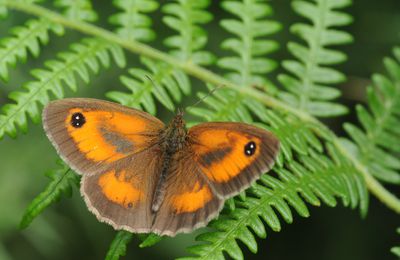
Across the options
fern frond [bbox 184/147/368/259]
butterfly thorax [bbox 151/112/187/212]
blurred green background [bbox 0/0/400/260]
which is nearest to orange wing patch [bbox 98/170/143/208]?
butterfly thorax [bbox 151/112/187/212]

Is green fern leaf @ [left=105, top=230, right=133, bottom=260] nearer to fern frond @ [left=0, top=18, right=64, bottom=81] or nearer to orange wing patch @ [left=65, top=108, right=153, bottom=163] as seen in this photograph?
orange wing patch @ [left=65, top=108, right=153, bottom=163]

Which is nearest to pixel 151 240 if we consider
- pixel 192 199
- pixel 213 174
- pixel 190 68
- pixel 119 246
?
pixel 119 246

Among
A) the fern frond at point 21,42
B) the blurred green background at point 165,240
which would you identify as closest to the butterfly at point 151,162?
the fern frond at point 21,42

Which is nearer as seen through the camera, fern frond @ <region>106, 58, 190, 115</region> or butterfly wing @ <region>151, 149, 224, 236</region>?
butterfly wing @ <region>151, 149, 224, 236</region>

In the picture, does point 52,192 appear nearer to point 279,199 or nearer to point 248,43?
point 279,199

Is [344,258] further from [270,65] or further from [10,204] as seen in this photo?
[10,204]

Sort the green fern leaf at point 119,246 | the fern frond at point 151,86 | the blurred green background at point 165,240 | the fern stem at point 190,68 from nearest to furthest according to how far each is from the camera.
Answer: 1. the green fern leaf at point 119,246
2. the fern frond at point 151,86
3. the fern stem at point 190,68
4. the blurred green background at point 165,240

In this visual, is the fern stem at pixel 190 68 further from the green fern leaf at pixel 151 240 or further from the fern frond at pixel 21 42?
the green fern leaf at pixel 151 240
